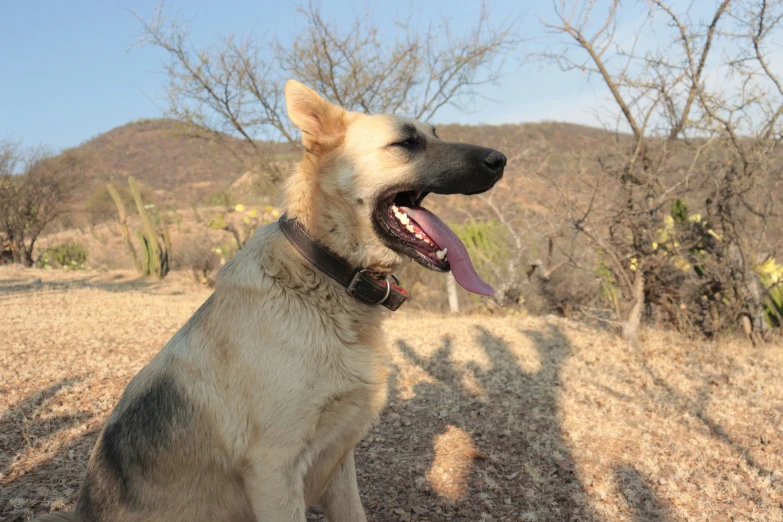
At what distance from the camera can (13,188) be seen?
1788 cm

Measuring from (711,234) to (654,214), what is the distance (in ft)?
2.59

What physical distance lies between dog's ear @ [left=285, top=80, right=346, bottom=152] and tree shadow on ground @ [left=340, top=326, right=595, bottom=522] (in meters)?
2.17

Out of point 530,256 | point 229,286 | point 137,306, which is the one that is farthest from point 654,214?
point 137,306

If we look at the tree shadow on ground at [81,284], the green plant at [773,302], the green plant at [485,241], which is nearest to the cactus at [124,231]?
the tree shadow on ground at [81,284]

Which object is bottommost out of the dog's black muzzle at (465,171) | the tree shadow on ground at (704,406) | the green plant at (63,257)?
the green plant at (63,257)

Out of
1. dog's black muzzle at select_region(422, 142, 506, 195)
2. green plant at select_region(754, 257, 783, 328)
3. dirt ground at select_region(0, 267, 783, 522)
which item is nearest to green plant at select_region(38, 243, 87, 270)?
dirt ground at select_region(0, 267, 783, 522)

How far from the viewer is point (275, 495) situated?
217 centimetres

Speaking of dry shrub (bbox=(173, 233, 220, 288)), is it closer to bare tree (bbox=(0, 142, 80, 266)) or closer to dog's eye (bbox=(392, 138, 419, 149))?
bare tree (bbox=(0, 142, 80, 266))

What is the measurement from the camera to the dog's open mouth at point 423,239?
8.59 feet

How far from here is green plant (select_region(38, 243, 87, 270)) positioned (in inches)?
719

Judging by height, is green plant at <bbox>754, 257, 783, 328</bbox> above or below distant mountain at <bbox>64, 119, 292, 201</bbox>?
below

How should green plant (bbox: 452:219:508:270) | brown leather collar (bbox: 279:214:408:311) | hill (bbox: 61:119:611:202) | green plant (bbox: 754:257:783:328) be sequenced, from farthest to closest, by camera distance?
hill (bbox: 61:119:611:202)
green plant (bbox: 452:219:508:270)
green plant (bbox: 754:257:783:328)
brown leather collar (bbox: 279:214:408:311)

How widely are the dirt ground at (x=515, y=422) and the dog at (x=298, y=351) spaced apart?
1219 mm

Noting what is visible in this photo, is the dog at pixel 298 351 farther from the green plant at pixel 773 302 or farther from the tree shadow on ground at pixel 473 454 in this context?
the green plant at pixel 773 302
